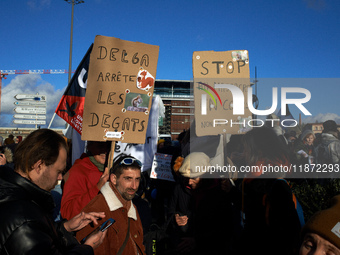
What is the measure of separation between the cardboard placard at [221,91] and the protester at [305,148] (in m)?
2.84

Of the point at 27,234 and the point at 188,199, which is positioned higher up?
the point at 27,234

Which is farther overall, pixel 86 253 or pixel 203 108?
pixel 203 108

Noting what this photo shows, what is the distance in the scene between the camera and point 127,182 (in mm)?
2547

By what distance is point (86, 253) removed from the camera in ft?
5.29

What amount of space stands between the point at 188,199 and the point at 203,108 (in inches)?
56.9

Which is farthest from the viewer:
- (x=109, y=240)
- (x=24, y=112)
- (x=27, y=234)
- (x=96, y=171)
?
(x=24, y=112)

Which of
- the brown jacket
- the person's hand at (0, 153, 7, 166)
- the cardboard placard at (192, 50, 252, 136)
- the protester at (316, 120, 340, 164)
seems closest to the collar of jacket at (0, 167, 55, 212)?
the brown jacket

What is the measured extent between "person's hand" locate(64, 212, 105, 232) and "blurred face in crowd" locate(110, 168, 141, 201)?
0.43 m

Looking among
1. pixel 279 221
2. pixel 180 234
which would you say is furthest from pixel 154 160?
pixel 279 221

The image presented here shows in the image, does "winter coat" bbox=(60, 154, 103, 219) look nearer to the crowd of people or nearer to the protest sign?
the crowd of people

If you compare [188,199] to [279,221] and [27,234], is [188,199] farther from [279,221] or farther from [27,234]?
[27,234]

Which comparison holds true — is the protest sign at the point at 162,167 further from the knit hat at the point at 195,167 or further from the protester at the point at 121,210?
the protester at the point at 121,210

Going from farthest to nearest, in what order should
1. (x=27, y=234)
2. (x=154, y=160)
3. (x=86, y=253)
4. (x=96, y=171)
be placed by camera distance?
(x=154, y=160), (x=96, y=171), (x=86, y=253), (x=27, y=234)

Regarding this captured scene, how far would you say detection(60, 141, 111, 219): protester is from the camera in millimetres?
2715
